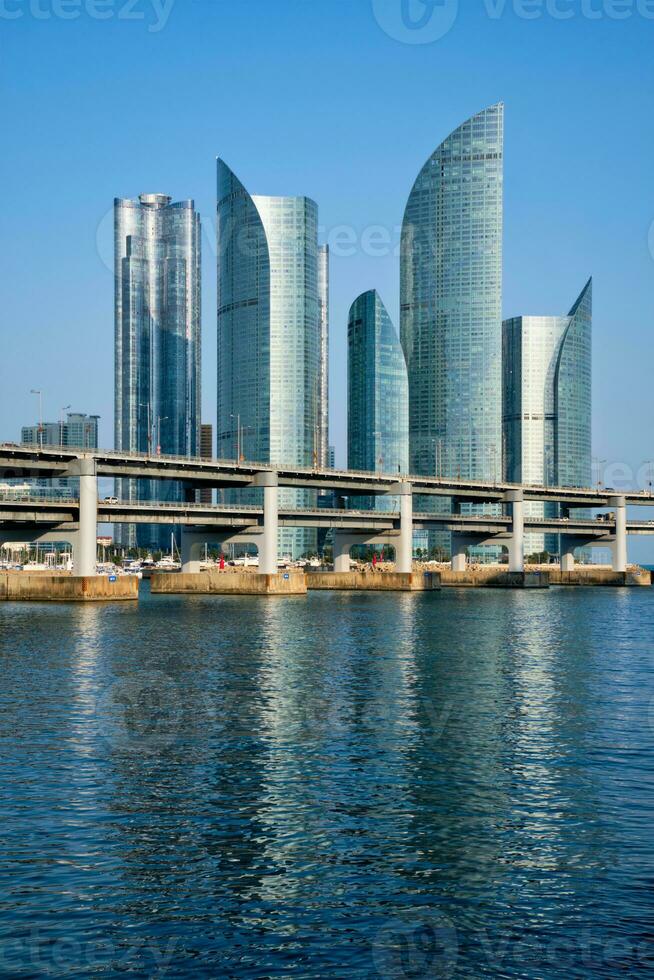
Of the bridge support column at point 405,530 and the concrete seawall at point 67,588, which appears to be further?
the bridge support column at point 405,530

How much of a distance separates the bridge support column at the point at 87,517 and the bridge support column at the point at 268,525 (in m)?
33.7

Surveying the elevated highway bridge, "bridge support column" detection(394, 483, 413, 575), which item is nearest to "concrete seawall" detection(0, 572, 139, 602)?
the elevated highway bridge

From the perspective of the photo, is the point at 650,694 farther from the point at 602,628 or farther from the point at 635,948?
the point at 602,628

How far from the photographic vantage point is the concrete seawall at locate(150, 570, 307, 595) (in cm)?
16962

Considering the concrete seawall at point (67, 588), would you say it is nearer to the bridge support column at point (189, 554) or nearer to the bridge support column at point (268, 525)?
the bridge support column at point (268, 525)

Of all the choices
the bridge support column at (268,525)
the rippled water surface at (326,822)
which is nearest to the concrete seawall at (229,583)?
the bridge support column at (268,525)

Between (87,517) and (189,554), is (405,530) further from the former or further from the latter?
(87,517)

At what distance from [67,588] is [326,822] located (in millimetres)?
113740

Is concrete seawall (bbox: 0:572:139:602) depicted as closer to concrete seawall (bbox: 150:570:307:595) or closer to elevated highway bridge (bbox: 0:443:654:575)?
elevated highway bridge (bbox: 0:443:654:575)

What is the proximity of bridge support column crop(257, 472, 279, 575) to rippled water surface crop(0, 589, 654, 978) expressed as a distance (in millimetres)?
95940

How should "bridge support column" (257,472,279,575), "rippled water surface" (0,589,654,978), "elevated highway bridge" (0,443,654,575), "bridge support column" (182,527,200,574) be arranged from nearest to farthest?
"rippled water surface" (0,589,654,978) → "elevated highway bridge" (0,443,654,575) → "bridge support column" (257,472,279,575) → "bridge support column" (182,527,200,574)

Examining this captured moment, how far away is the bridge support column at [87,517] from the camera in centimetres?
13812

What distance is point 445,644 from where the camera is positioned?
89.9 m

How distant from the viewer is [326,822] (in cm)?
3312
